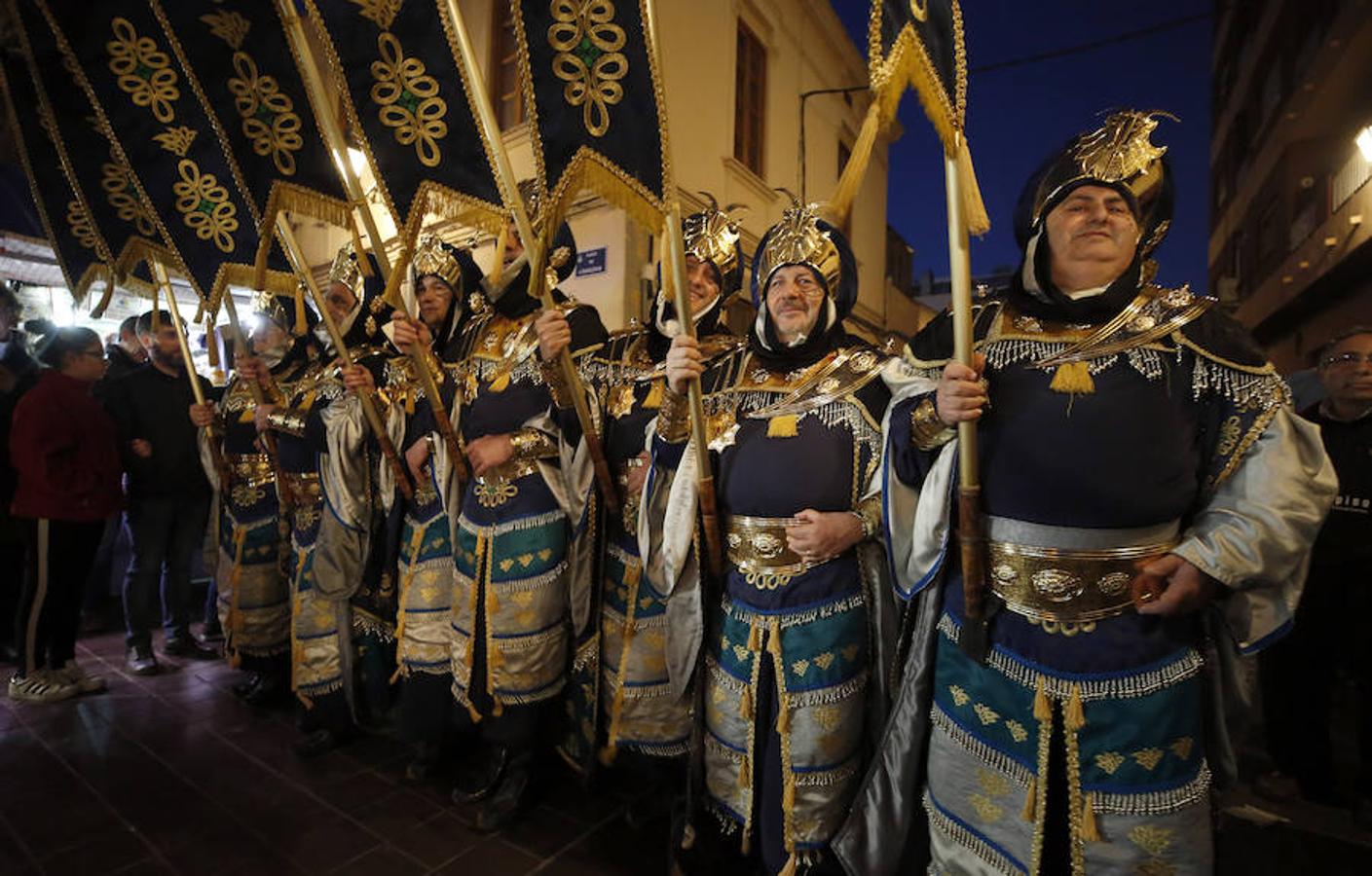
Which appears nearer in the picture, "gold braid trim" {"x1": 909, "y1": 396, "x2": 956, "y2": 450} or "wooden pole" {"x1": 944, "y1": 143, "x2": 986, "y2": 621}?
"wooden pole" {"x1": 944, "y1": 143, "x2": 986, "y2": 621}

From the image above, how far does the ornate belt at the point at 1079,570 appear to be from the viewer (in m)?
1.60

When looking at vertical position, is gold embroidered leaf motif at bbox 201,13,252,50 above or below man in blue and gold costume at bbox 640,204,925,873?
above

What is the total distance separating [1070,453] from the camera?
161 cm

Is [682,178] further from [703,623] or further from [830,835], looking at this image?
[830,835]

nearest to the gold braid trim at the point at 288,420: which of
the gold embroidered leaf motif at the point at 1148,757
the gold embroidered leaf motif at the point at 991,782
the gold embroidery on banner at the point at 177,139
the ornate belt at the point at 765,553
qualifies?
the gold embroidery on banner at the point at 177,139

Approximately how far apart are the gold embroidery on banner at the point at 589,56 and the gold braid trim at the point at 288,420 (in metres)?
2.54

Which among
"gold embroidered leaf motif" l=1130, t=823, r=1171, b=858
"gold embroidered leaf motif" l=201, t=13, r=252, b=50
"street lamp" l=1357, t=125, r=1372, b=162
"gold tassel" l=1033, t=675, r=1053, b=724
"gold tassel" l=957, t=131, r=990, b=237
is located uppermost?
"street lamp" l=1357, t=125, r=1372, b=162

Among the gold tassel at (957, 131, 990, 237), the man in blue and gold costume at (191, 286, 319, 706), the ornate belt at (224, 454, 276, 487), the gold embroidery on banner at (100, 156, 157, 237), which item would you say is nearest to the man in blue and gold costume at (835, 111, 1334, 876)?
the gold tassel at (957, 131, 990, 237)

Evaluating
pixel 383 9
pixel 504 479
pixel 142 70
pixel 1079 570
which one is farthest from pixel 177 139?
pixel 1079 570

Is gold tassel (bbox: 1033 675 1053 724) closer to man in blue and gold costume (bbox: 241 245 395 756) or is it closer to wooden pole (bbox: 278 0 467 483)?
wooden pole (bbox: 278 0 467 483)

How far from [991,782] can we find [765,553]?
0.91m

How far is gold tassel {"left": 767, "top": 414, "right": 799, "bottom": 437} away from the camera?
87.8 inches

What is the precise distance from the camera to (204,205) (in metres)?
3.39

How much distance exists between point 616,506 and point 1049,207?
2056 millimetres
